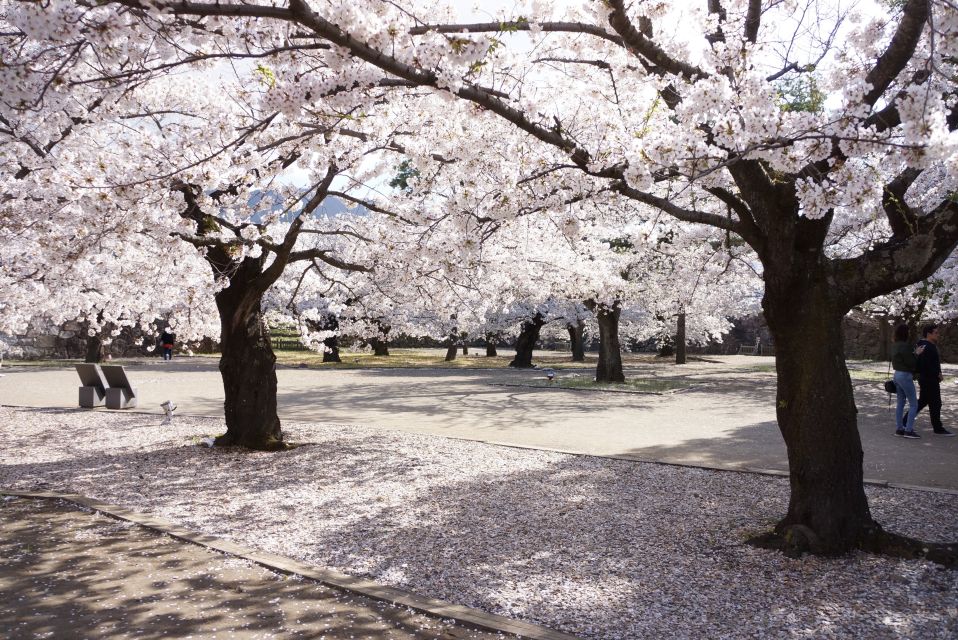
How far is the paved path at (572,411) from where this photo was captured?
315 inches

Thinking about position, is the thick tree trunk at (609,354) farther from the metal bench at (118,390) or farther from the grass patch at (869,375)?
the metal bench at (118,390)

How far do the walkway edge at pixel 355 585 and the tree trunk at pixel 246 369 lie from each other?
9.21ft

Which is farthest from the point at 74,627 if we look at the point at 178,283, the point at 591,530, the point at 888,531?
the point at 178,283

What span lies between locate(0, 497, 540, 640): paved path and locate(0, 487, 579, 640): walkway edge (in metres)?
0.05

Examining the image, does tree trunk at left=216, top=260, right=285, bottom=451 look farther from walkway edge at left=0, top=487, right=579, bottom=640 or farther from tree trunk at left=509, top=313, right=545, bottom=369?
tree trunk at left=509, top=313, right=545, bottom=369

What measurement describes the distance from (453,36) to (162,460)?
244 inches

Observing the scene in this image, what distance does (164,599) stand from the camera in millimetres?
3756

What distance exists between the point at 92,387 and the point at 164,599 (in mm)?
10718

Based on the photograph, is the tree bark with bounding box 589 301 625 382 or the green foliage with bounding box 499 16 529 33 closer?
the green foliage with bounding box 499 16 529 33

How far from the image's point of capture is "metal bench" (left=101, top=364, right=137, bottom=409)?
1259 cm

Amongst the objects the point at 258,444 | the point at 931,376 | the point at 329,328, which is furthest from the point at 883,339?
the point at 258,444

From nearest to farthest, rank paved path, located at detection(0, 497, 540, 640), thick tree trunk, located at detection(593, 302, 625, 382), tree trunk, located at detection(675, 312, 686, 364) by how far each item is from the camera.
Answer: paved path, located at detection(0, 497, 540, 640) → thick tree trunk, located at detection(593, 302, 625, 382) → tree trunk, located at detection(675, 312, 686, 364)

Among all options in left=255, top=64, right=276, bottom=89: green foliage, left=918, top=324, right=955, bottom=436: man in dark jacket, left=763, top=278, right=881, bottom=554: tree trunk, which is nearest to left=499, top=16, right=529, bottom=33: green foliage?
left=255, top=64, right=276, bottom=89: green foliage

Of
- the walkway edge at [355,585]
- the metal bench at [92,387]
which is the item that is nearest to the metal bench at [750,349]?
the metal bench at [92,387]
